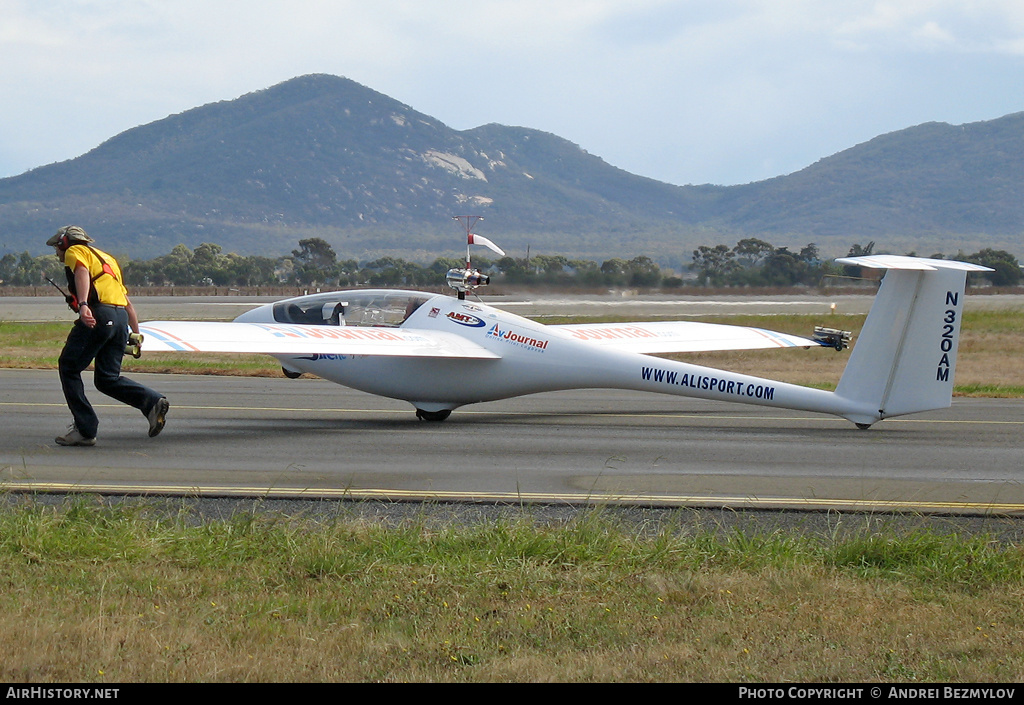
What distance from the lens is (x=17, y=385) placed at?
1803cm

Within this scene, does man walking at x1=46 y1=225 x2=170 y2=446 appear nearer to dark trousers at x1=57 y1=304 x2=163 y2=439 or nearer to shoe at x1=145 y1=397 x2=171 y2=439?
dark trousers at x1=57 y1=304 x2=163 y2=439

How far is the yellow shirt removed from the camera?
11.2 metres

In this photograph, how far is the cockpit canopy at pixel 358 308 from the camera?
15430 mm

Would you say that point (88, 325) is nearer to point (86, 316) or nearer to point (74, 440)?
point (86, 316)

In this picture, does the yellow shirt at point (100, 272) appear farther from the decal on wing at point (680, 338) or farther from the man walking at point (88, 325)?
the decal on wing at point (680, 338)

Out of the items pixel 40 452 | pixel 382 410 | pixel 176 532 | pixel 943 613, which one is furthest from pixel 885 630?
pixel 382 410

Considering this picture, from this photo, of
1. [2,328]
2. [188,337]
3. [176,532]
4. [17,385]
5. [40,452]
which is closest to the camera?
[176,532]

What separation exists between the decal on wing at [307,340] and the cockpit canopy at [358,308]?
30 centimetres

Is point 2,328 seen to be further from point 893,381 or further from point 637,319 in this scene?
point 893,381

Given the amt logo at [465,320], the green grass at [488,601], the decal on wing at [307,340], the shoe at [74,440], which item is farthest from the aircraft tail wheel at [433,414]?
the green grass at [488,601]

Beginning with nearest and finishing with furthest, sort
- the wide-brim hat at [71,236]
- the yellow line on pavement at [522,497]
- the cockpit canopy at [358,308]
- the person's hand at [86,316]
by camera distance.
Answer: the yellow line on pavement at [522,497]
the person's hand at [86,316]
the wide-brim hat at [71,236]
the cockpit canopy at [358,308]

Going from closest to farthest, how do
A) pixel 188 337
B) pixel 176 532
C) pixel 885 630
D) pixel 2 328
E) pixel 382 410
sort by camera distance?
pixel 885 630
pixel 176 532
pixel 188 337
pixel 382 410
pixel 2 328

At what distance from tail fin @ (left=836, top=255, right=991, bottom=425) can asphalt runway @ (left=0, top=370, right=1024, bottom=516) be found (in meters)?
0.65

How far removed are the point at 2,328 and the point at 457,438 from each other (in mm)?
33477
